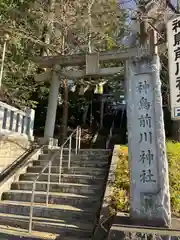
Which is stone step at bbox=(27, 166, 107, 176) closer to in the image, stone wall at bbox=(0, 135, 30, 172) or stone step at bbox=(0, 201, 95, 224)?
stone wall at bbox=(0, 135, 30, 172)

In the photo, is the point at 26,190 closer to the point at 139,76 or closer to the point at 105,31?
the point at 139,76

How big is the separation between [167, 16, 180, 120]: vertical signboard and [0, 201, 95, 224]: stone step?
2.90 meters

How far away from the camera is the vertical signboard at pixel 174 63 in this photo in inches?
196

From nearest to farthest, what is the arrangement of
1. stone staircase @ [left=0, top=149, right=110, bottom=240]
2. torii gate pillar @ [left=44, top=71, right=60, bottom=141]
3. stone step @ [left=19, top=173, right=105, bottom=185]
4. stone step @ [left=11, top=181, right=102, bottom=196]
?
stone staircase @ [left=0, top=149, right=110, bottom=240] → stone step @ [left=11, top=181, right=102, bottom=196] → stone step @ [left=19, top=173, right=105, bottom=185] → torii gate pillar @ [left=44, top=71, right=60, bottom=141]

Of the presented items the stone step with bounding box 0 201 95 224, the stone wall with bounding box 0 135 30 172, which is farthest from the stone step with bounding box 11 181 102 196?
the stone wall with bounding box 0 135 30 172

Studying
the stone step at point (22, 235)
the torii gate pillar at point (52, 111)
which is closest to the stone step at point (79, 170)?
the torii gate pillar at point (52, 111)

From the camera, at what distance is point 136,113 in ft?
18.0

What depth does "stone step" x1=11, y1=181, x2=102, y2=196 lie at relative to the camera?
6971mm

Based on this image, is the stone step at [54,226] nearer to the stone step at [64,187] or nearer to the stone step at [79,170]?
the stone step at [64,187]

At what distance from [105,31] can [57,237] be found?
8.51 m

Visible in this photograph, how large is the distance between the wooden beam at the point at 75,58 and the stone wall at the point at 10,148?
2.74 meters

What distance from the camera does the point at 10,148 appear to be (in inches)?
337

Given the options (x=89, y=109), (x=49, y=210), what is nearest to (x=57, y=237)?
(x=49, y=210)

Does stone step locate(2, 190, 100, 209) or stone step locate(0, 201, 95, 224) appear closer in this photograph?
stone step locate(0, 201, 95, 224)
